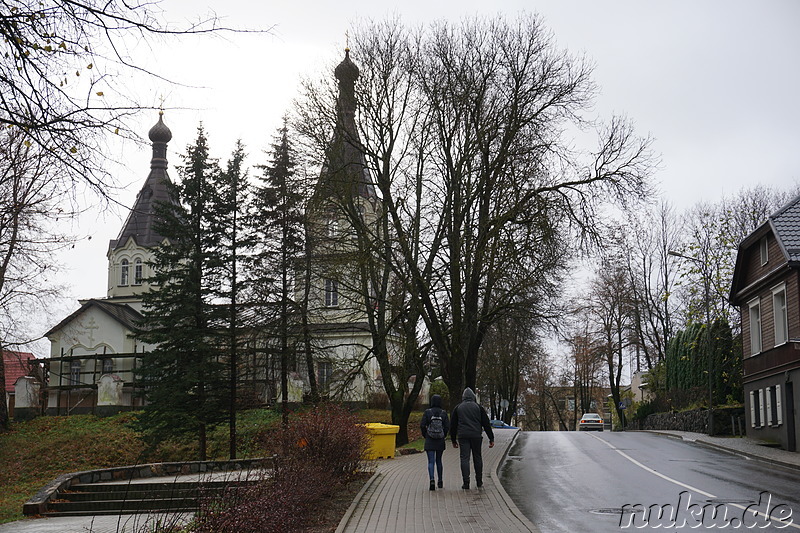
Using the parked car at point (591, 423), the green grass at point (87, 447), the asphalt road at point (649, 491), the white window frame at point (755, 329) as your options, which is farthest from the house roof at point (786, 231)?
the parked car at point (591, 423)

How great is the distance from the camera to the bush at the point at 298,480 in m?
8.65

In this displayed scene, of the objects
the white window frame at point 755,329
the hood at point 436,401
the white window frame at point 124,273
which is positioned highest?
the white window frame at point 124,273

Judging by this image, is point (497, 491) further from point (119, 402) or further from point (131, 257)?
point (131, 257)

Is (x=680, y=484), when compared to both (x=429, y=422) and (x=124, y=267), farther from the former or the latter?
(x=124, y=267)

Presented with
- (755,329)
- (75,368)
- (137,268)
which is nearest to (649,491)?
(755,329)

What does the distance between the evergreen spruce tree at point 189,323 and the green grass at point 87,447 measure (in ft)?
4.61

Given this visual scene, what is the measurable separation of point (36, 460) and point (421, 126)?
72.4 feet

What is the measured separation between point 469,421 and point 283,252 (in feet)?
60.7

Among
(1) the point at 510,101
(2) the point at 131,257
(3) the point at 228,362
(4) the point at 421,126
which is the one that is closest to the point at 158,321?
(3) the point at 228,362

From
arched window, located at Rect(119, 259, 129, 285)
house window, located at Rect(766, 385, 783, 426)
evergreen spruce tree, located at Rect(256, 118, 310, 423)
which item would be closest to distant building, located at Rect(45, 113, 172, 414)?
arched window, located at Rect(119, 259, 129, 285)

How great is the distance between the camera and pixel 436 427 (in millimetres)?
15492

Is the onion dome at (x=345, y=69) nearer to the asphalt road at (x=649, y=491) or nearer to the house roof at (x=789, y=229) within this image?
the asphalt road at (x=649, y=491)

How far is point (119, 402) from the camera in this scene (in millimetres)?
47781

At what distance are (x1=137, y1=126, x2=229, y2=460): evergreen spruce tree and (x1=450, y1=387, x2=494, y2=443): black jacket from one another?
1881 cm
